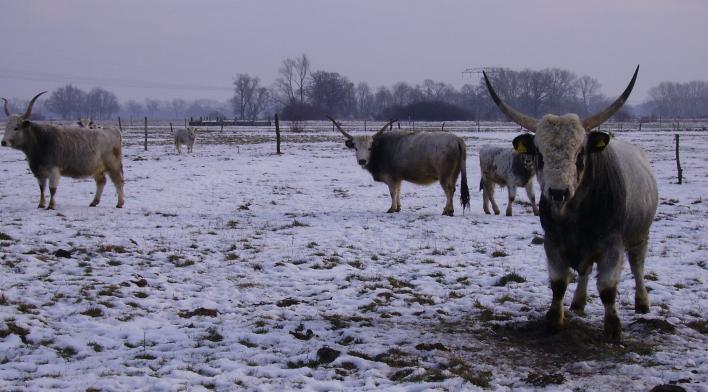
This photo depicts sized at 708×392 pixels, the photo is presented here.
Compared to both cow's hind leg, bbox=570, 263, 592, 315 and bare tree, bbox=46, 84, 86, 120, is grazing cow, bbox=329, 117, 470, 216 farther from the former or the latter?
bare tree, bbox=46, 84, 86, 120

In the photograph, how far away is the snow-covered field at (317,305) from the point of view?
4461mm

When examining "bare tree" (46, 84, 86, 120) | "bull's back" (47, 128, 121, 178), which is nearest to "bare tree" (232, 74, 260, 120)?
"bare tree" (46, 84, 86, 120)

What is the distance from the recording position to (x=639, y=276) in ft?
20.1

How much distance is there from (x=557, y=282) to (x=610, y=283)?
1.57 ft

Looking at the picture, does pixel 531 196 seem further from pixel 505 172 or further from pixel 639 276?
pixel 639 276

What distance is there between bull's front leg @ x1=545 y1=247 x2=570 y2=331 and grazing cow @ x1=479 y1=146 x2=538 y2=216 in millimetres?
6846

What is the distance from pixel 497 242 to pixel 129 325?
618cm

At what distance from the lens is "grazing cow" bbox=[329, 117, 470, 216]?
13.2 meters

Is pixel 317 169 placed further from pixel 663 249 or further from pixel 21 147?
pixel 663 249

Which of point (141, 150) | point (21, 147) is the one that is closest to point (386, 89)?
point (141, 150)

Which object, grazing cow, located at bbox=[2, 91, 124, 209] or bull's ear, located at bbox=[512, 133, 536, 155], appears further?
grazing cow, located at bbox=[2, 91, 124, 209]

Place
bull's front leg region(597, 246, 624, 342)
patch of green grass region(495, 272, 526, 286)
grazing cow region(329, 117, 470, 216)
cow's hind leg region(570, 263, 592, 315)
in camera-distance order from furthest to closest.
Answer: grazing cow region(329, 117, 470, 216)
patch of green grass region(495, 272, 526, 286)
cow's hind leg region(570, 263, 592, 315)
bull's front leg region(597, 246, 624, 342)

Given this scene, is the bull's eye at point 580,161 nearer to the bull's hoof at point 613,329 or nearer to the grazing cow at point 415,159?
the bull's hoof at point 613,329

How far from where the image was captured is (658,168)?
70.7 feet
